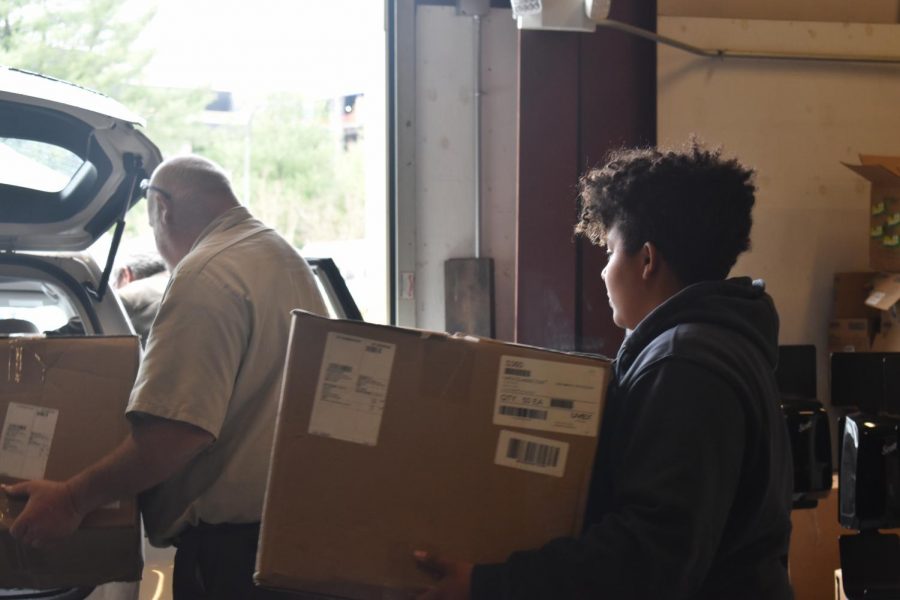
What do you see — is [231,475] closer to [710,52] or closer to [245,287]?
[245,287]

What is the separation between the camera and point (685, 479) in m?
1.15

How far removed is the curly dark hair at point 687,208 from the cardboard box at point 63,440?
37.6 inches

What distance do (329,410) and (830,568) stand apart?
2546mm

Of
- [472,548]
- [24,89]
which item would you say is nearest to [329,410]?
[472,548]

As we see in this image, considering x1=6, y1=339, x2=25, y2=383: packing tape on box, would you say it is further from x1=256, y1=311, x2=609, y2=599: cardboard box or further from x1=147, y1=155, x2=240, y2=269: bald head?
x1=256, y1=311, x2=609, y2=599: cardboard box

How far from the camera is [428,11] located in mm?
3980

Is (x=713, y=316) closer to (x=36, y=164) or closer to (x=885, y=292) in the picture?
(x=36, y=164)

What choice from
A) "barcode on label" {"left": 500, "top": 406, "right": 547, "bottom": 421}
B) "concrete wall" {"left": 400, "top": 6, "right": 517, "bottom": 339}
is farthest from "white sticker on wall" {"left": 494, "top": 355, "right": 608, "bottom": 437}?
"concrete wall" {"left": 400, "top": 6, "right": 517, "bottom": 339}

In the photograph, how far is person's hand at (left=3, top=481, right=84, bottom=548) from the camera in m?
1.66

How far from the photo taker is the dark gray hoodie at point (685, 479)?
116 cm

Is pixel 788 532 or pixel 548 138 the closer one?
pixel 788 532

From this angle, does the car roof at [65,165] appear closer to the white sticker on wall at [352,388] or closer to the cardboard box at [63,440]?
the cardboard box at [63,440]

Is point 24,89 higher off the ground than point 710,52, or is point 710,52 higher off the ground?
point 710,52

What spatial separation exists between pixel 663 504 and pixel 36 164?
6.00 feet
